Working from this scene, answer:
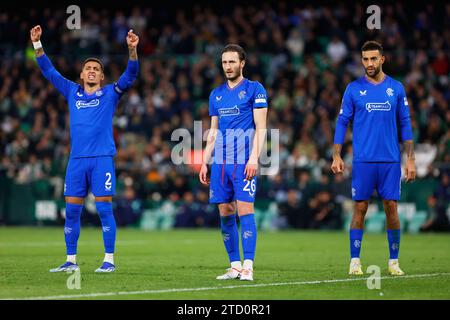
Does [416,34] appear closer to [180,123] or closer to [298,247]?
[180,123]

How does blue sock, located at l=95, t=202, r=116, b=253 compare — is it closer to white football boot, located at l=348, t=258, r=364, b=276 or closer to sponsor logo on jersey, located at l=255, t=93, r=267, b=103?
sponsor logo on jersey, located at l=255, t=93, r=267, b=103

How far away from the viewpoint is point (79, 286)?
9289 millimetres

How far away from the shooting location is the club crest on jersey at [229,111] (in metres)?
10.6

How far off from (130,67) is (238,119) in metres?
1.66

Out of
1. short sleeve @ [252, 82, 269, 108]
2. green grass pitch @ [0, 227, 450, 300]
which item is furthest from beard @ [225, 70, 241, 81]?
green grass pitch @ [0, 227, 450, 300]

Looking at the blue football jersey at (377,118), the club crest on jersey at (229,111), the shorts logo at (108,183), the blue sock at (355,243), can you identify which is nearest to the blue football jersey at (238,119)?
the club crest on jersey at (229,111)

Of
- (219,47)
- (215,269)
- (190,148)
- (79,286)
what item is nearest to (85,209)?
(190,148)

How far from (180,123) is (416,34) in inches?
306

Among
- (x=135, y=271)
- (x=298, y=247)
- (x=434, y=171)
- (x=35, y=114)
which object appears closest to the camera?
(x=135, y=271)

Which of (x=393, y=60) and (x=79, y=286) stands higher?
(x=393, y=60)

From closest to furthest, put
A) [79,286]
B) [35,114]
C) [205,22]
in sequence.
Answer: [79,286] < [35,114] < [205,22]

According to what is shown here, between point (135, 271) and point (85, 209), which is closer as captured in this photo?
point (135, 271)

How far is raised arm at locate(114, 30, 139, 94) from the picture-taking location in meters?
11.2

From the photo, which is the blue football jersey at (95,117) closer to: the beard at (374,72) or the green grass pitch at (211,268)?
the green grass pitch at (211,268)
